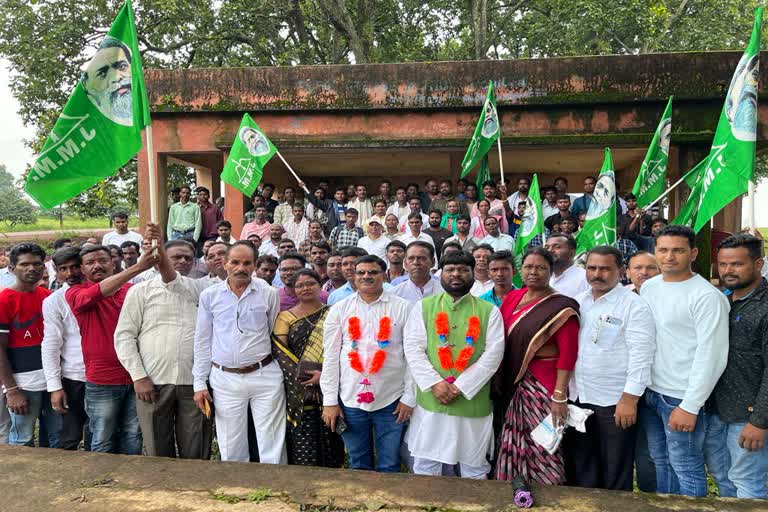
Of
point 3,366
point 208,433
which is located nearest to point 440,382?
point 208,433

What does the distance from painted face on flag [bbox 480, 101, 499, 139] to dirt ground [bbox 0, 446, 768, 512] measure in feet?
17.3

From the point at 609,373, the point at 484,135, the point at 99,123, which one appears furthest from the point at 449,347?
the point at 484,135

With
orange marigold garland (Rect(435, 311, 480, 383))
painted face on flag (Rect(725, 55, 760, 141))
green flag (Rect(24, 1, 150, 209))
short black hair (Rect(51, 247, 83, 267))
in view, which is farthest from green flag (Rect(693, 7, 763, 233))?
short black hair (Rect(51, 247, 83, 267))

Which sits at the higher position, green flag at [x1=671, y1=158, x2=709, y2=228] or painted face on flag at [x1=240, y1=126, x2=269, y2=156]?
painted face on flag at [x1=240, y1=126, x2=269, y2=156]

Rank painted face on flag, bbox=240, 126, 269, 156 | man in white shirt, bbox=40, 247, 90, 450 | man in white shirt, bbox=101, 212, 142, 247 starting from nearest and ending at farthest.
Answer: man in white shirt, bbox=40, 247, 90, 450
painted face on flag, bbox=240, 126, 269, 156
man in white shirt, bbox=101, 212, 142, 247

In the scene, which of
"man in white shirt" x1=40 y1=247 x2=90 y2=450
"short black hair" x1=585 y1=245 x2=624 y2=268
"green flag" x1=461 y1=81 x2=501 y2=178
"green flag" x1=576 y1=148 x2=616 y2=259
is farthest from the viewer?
"green flag" x1=461 y1=81 x2=501 y2=178

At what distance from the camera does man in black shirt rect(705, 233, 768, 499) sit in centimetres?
256

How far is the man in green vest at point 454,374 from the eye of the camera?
3053 millimetres

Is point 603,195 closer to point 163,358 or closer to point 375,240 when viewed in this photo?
point 375,240

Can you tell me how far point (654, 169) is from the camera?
223 inches

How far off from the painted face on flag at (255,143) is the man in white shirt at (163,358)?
11.5 ft

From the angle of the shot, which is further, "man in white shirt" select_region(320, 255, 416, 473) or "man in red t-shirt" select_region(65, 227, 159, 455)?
"man in red t-shirt" select_region(65, 227, 159, 455)

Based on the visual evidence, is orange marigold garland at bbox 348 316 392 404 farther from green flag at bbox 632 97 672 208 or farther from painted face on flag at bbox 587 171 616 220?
green flag at bbox 632 97 672 208

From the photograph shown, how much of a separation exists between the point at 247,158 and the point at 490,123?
9.81 feet
